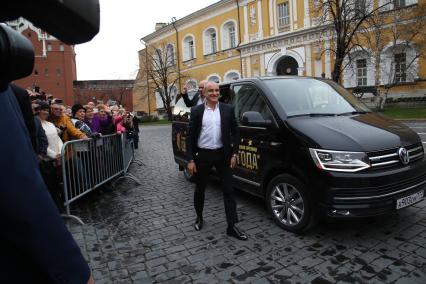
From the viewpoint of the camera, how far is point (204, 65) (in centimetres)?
4238

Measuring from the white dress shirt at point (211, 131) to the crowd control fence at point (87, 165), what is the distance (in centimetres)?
228

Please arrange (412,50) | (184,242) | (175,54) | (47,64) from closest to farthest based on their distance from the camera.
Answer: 1. (184,242)
2. (412,50)
3. (175,54)
4. (47,64)

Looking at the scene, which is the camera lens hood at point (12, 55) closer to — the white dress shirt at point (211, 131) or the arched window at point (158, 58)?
the white dress shirt at point (211, 131)

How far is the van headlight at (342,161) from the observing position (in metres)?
3.81

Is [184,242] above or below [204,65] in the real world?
below

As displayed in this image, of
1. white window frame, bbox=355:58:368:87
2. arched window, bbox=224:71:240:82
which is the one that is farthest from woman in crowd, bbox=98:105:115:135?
arched window, bbox=224:71:240:82

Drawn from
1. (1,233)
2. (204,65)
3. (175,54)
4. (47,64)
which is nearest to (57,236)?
(1,233)

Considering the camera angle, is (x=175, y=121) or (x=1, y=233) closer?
(x=1, y=233)

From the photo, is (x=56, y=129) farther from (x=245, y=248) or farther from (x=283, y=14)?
(x=283, y=14)

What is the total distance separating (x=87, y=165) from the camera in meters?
6.18

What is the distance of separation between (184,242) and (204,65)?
130 ft

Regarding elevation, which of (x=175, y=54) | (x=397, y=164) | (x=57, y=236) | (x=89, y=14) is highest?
(x=175, y=54)

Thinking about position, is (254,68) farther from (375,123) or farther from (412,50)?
(375,123)

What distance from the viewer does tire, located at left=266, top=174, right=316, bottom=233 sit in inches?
163
